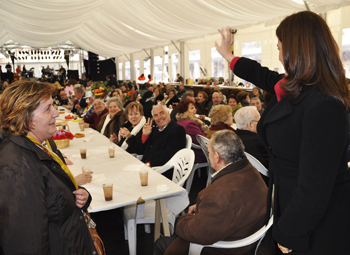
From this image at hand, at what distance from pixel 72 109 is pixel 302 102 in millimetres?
8512

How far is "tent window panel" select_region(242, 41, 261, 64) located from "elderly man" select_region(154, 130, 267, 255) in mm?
9132

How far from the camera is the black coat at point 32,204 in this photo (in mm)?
1191

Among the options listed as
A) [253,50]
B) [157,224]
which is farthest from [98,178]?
[253,50]

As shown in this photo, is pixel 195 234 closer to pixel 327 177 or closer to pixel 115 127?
pixel 327 177

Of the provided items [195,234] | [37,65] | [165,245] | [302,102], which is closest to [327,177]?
[302,102]

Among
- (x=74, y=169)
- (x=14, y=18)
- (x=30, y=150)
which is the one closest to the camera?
(x=30, y=150)

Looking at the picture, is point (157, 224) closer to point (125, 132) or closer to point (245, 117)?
point (245, 117)

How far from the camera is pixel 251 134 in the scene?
3.33 meters

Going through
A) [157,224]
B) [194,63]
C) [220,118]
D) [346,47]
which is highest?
[194,63]

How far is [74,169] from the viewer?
3023mm

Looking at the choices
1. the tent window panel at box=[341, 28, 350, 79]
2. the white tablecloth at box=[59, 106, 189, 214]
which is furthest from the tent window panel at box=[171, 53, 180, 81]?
the white tablecloth at box=[59, 106, 189, 214]

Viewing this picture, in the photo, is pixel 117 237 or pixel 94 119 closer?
pixel 117 237

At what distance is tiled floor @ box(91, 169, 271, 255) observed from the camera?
9.35 ft

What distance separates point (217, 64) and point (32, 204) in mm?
12061
